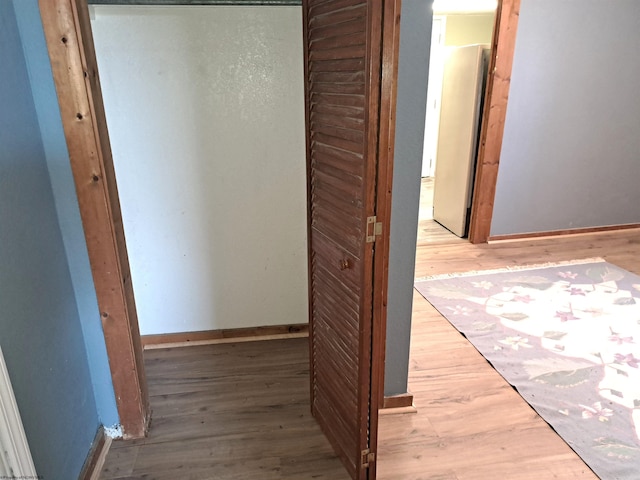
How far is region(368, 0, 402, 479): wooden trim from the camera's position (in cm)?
111

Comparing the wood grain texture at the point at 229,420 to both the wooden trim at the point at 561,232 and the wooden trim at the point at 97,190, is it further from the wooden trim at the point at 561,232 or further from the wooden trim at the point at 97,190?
the wooden trim at the point at 561,232

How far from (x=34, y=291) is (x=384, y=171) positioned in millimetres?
1063

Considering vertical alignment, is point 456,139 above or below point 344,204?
below

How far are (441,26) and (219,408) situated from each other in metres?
5.28

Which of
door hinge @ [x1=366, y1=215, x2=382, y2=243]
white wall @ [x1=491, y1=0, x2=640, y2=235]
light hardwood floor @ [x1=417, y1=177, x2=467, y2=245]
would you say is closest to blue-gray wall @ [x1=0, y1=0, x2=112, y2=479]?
door hinge @ [x1=366, y1=215, x2=382, y2=243]

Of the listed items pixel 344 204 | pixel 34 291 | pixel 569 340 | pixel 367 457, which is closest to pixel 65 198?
pixel 34 291

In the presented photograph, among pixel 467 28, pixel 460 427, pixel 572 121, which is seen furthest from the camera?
pixel 467 28

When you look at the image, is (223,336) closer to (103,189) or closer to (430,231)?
(103,189)

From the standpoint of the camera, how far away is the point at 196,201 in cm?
229

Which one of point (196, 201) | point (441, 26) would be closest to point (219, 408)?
point (196, 201)

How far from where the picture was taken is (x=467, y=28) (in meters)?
5.79

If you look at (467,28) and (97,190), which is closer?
(97,190)

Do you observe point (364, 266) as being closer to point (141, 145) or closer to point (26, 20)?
point (26, 20)

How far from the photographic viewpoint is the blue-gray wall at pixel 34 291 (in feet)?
4.01
